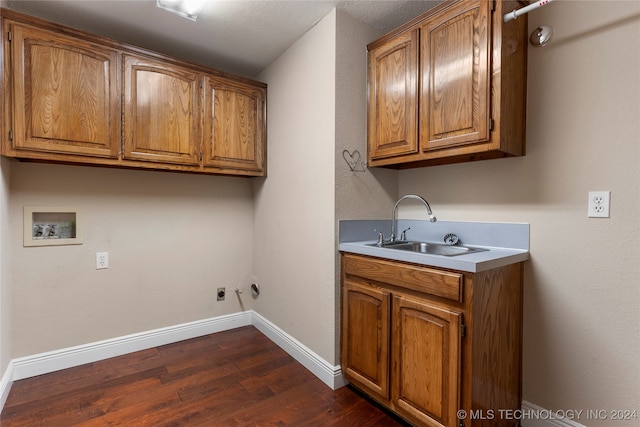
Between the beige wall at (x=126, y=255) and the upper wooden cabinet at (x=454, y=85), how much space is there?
5.53 ft

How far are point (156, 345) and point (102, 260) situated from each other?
2.66ft

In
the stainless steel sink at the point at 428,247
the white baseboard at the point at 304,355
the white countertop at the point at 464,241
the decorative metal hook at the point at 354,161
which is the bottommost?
the white baseboard at the point at 304,355

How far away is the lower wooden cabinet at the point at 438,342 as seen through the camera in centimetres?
133

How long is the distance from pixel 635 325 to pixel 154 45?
131 inches

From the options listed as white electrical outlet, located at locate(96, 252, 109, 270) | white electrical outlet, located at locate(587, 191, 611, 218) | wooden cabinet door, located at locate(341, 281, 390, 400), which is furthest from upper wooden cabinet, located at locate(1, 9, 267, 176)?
white electrical outlet, located at locate(587, 191, 611, 218)

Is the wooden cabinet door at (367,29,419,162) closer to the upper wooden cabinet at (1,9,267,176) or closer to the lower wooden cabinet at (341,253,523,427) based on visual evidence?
the lower wooden cabinet at (341,253,523,427)

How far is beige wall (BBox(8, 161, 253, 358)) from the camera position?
81.0 inches

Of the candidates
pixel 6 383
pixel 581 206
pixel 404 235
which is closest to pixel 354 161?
pixel 404 235

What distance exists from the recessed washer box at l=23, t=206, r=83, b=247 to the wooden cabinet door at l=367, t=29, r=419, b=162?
2.15m

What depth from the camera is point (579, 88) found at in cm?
146

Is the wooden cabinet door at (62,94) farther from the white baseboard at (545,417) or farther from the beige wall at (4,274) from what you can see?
the white baseboard at (545,417)

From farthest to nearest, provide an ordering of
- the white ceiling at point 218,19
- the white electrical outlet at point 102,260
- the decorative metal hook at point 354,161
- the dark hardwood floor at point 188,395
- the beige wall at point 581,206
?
1. the white electrical outlet at point 102,260
2. the decorative metal hook at point 354,161
3. the white ceiling at point 218,19
4. the dark hardwood floor at point 188,395
5. the beige wall at point 581,206

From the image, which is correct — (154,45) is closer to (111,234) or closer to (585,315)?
(111,234)

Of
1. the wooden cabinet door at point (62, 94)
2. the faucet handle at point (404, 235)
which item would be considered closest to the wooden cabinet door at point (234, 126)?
the wooden cabinet door at point (62, 94)
